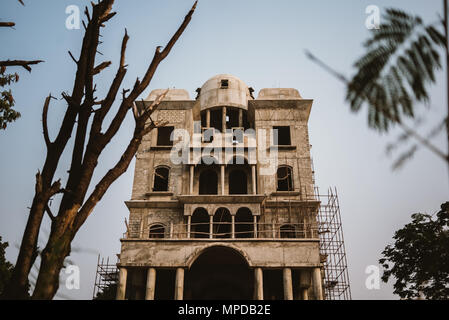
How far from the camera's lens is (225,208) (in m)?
25.0

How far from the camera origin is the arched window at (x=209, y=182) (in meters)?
27.1

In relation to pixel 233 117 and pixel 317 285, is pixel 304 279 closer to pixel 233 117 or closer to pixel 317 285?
pixel 317 285

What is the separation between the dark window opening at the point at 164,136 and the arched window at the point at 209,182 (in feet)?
11.4

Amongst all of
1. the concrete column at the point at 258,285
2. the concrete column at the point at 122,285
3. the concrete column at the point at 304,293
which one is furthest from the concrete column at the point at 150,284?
the concrete column at the point at 304,293

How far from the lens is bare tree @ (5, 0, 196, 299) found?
192 inches

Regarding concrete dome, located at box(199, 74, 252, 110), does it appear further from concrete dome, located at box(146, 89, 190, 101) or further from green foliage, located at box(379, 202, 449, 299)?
green foliage, located at box(379, 202, 449, 299)

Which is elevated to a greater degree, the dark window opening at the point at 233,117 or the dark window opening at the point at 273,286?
the dark window opening at the point at 233,117

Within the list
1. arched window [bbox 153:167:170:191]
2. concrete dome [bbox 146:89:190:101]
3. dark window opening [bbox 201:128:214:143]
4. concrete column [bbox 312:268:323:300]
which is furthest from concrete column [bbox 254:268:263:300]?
concrete dome [bbox 146:89:190:101]

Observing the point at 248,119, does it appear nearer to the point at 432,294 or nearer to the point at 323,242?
the point at 323,242

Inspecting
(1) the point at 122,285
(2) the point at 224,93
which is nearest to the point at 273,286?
(1) the point at 122,285

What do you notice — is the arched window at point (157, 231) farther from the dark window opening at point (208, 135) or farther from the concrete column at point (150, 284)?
the dark window opening at point (208, 135)

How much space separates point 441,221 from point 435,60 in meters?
22.4
